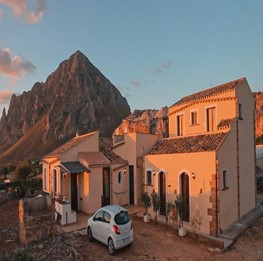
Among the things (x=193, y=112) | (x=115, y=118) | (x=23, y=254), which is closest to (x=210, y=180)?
(x=193, y=112)

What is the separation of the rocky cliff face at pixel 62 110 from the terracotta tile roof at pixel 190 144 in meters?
71.5

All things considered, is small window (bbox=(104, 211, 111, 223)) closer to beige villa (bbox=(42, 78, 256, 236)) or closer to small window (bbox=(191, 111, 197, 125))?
beige villa (bbox=(42, 78, 256, 236))

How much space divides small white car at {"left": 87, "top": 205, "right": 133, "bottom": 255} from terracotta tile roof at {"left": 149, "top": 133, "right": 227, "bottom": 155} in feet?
19.7

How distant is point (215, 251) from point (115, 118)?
95.8 metres

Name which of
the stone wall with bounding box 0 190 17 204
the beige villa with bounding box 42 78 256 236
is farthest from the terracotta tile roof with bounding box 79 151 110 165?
the stone wall with bounding box 0 190 17 204

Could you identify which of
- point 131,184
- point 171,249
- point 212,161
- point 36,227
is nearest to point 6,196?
point 36,227

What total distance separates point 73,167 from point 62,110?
93576mm

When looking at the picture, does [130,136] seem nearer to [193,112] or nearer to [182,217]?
[193,112]

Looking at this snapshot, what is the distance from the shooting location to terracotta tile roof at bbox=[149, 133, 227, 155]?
44.7 feet

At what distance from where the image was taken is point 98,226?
11.1 m

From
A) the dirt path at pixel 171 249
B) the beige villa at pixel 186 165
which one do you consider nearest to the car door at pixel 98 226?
the dirt path at pixel 171 249

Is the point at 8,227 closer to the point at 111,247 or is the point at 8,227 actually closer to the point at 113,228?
the point at 111,247

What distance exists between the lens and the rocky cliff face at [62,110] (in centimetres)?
9238

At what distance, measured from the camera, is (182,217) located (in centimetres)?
1355
